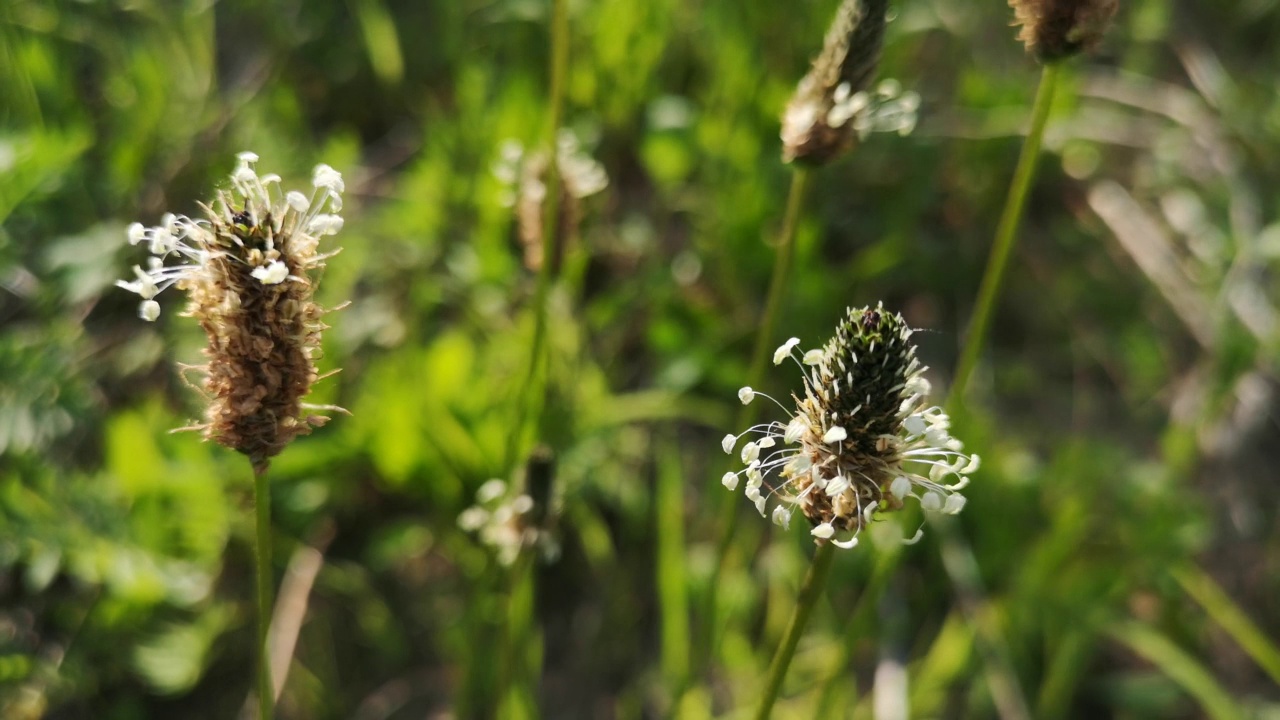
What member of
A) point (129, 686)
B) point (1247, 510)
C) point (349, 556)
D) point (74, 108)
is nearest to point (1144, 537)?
point (1247, 510)

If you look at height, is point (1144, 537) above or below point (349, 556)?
above

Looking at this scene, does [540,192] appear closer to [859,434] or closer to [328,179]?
[328,179]

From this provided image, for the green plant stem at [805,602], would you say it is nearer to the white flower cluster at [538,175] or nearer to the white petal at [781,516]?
the white petal at [781,516]

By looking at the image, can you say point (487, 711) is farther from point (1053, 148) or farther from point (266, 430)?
point (1053, 148)

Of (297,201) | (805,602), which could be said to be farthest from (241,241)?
(805,602)

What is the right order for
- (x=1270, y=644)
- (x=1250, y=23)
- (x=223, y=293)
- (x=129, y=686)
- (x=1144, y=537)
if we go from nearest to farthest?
(x=223, y=293) → (x=129, y=686) → (x=1144, y=537) → (x=1270, y=644) → (x=1250, y=23)

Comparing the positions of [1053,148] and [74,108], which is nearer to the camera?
[74,108]

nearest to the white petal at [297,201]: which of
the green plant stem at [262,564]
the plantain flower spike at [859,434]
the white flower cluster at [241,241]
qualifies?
the white flower cluster at [241,241]
